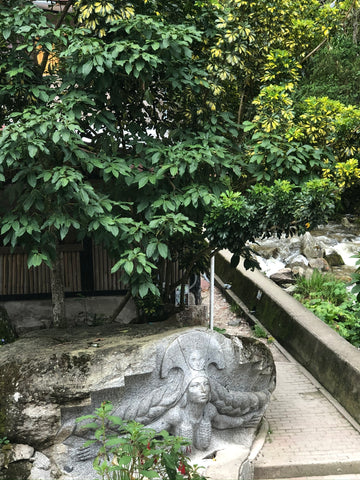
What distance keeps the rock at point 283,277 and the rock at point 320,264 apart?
1.28m

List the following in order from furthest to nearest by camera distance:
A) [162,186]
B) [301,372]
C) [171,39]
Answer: [301,372] → [162,186] → [171,39]

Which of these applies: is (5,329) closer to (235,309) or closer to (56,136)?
(56,136)

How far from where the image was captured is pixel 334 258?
1495 cm

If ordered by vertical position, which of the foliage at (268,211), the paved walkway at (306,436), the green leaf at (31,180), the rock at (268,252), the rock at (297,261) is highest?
the green leaf at (31,180)

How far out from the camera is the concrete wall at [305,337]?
7.79 m

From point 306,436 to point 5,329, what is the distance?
13.6ft

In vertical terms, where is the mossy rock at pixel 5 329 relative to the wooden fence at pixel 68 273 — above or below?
below

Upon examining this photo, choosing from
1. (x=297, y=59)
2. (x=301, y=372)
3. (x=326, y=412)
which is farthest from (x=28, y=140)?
(x=301, y=372)

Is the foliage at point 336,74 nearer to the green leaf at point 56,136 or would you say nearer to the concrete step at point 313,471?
the concrete step at point 313,471

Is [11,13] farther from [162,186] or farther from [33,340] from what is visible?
[33,340]

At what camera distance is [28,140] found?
5.46 meters

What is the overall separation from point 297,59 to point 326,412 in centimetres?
497

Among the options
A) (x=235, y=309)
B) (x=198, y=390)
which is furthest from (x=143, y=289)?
(x=235, y=309)

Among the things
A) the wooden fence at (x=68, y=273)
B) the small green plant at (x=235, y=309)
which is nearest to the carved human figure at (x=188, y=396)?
the wooden fence at (x=68, y=273)
